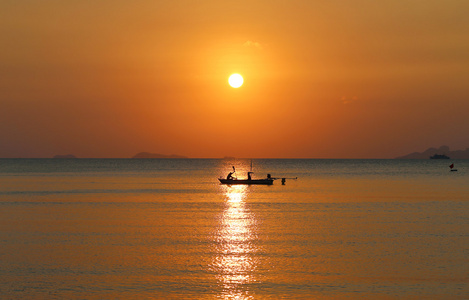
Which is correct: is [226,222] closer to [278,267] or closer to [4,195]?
[278,267]

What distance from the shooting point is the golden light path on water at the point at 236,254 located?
85.6 ft

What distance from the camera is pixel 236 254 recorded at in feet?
110

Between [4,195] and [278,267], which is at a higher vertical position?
[4,195]

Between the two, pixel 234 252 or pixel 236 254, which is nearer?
pixel 236 254

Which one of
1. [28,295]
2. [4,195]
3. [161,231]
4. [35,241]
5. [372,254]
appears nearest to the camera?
[28,295]

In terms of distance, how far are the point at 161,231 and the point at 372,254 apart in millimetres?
16875

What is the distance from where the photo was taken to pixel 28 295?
24891 mm

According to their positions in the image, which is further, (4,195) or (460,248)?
(4,195)

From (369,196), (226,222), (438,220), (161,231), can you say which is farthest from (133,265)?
(369,196)

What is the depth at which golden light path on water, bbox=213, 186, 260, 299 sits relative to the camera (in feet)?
85.6

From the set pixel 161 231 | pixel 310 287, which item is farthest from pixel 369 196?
pixel 310 287

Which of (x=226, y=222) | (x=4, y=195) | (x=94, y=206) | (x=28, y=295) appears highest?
(x=4, y=195)

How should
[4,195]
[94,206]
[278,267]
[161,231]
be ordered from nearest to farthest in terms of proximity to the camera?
1. [278,267]
2. [161,231]
3. [94,206]
4. [4,195]

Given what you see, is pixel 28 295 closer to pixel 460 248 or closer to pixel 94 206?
pixel 460 248
